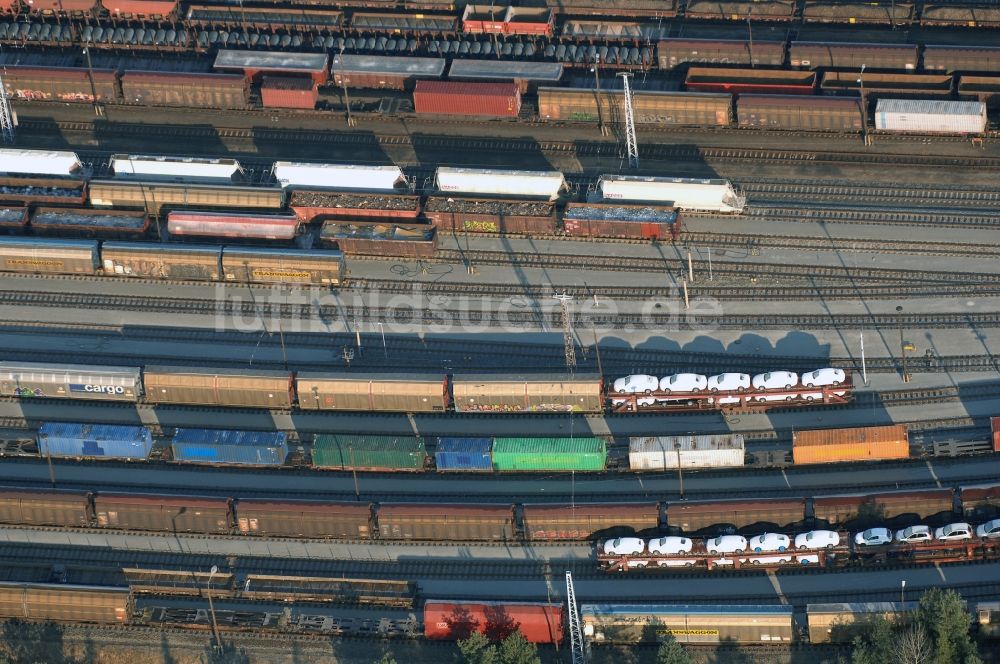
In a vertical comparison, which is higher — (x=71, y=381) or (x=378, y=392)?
(x=71, y=381)

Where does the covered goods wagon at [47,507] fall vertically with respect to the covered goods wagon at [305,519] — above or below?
above

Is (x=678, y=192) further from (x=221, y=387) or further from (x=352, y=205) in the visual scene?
(x=221, y=387)

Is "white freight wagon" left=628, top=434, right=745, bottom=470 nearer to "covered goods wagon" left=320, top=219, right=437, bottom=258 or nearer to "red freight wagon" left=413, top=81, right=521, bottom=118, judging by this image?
"covered goods wagon" left=320, top=219, right=437, bottom=258

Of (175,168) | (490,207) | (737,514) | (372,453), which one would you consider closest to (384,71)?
(490,207)

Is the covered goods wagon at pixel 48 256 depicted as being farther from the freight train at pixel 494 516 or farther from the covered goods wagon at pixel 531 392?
the covered goods wagon at pixel 531 392

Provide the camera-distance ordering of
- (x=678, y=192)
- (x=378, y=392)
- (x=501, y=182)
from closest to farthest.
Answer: (x=378, y=392), (x=678, y=192), (x=501, y=182)

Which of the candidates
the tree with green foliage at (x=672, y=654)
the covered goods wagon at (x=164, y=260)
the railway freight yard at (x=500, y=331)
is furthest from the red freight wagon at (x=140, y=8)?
the tree with green foliage at (x=672, y=654)

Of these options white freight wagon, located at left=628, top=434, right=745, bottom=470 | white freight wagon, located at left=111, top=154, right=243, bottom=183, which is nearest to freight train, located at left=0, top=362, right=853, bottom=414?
white freight wagon, located at left=628, top=434, right=745, bottom=470
